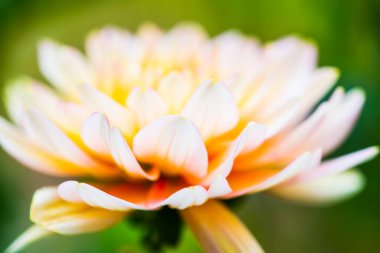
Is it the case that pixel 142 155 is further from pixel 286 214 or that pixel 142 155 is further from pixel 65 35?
pixel 65 35

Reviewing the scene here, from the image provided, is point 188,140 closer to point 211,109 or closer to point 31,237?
point 211,109

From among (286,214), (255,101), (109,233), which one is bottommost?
(286,214)

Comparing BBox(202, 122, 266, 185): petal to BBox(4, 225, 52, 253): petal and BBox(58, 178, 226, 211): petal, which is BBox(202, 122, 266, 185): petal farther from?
BBox(4, 225, 52, 253): petal

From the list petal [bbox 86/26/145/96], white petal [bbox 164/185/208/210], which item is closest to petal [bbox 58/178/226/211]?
white petal [bbox 164/185/208/210]

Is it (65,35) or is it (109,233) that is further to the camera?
(65,35)

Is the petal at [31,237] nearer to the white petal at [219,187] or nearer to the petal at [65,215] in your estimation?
the petal at [65,215]

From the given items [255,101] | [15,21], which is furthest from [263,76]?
[15,21]

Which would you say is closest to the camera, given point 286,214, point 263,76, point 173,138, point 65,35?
point 173,138

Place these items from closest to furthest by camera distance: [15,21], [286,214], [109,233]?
[109,233], [15,21], [286,214]
